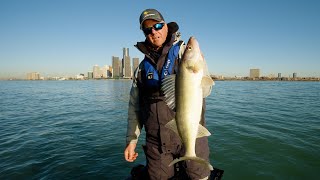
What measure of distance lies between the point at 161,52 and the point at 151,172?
7.46 ft

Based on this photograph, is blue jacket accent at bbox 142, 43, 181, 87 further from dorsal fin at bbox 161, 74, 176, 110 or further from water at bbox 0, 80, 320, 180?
water at bbox 0, 80, 320, 180

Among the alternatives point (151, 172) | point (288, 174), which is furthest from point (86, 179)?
point (288, 174)

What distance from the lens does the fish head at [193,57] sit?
2918 millimetres

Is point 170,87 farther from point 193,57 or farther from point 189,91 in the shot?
point 193,57

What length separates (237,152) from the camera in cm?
1134

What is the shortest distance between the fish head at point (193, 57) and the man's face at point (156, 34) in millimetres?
1540

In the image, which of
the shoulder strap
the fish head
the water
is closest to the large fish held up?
the fish head

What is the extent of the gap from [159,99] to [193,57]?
5.30 feet

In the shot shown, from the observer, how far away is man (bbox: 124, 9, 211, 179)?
4348mm

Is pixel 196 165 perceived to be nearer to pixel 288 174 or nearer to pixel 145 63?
pixel 145 63

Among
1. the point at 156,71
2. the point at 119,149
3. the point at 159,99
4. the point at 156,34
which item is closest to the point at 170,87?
the point at 159,99

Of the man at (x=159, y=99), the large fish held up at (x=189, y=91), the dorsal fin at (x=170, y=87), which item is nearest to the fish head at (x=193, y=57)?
the large fish held up at (x=189, y=91)

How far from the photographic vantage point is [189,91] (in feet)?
10.1

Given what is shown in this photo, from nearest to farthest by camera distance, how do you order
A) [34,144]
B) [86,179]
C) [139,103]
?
[139,103], [86,179], [34,144]
